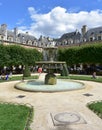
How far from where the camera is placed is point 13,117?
8.06 m

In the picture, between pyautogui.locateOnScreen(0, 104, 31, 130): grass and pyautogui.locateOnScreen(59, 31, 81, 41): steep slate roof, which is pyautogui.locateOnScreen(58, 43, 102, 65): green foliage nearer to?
pyautogui.locateOnScreen(59, 31, 81, 41): steep slate roof

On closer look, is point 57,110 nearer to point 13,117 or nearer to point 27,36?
point 13,117

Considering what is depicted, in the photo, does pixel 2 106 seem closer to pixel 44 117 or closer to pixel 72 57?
pixel 44 117

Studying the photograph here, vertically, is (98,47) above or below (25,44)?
below

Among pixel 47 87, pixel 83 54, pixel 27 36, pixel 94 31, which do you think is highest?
pixel 94 31

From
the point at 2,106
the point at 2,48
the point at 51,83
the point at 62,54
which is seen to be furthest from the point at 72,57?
the point at 2,106

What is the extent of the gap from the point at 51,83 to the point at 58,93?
4.00 metres

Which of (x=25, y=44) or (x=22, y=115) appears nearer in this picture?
(x=22, y=115)

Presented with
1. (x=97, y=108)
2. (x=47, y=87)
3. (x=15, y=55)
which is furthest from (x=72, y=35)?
(x=97, y=108)

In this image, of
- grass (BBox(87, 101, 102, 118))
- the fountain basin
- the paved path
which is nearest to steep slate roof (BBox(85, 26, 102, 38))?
the fountain basin

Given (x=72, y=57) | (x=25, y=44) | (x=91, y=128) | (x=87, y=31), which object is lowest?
(x=91, y=128)

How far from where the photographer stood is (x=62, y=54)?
44344 millimetres

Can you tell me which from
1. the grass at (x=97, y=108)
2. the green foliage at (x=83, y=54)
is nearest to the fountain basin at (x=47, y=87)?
the grass at (x=97, y=108)

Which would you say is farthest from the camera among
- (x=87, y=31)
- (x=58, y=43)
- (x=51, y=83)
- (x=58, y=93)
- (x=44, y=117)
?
(x=58, y=43)
